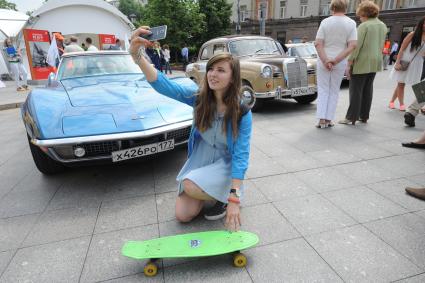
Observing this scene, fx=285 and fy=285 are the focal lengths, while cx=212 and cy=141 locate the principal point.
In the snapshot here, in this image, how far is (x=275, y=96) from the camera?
5.99 metres

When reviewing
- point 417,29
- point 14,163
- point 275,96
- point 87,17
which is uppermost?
point 87,17

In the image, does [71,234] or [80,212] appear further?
[80,212]

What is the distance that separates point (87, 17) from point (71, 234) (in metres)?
19.8

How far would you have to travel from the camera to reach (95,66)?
14.9 ft

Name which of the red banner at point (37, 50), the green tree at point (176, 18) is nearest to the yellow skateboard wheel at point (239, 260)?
the red banner at point (37, 50)

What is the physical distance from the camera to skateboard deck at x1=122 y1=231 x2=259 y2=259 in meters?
1.84

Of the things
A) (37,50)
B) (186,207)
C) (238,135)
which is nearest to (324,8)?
(37,50)

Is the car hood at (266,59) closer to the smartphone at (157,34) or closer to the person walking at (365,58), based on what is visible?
the person walking at (365,58)

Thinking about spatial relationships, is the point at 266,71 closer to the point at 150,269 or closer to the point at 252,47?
the point at 252,47

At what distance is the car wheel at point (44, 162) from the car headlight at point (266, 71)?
4145mm

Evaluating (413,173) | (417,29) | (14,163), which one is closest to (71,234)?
(14,163)

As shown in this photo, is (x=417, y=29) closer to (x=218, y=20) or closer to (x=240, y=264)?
(x=240, y=264)

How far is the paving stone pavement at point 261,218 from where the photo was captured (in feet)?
6.17

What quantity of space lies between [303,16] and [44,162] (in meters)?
38.0
